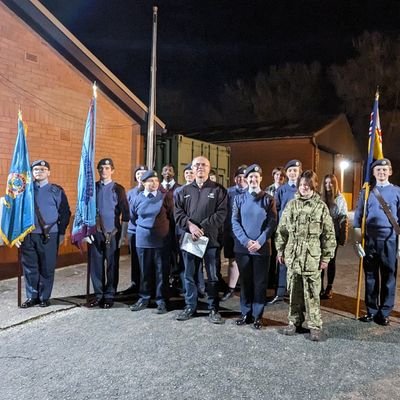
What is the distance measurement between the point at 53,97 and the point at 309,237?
598 centimetres

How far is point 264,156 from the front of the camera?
2066 centimetres

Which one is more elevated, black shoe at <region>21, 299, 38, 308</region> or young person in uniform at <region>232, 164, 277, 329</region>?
young person in uniform at <region>232, 164, 277, 329</region>

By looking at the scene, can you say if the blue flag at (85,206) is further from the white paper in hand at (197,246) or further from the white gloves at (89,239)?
the white paper in hand at (197,246)

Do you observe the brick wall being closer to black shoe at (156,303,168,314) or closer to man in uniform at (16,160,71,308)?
man in uniform at (16,160,71,308)

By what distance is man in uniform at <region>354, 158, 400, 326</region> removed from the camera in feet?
16.9

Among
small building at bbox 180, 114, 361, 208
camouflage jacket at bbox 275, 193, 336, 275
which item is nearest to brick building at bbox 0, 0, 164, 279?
camouflage jacket at bbox 275, 193, 336, 275

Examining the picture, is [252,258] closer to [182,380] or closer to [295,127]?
[182,380]

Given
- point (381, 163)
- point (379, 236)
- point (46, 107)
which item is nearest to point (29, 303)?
point (46, 107)

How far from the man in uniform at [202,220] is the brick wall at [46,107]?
3865 mm

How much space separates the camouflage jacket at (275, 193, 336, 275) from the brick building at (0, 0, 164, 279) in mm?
5172

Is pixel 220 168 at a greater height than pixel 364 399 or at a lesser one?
greater

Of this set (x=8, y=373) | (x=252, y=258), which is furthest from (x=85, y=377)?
(x=252, y=258)

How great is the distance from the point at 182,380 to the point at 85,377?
0.83 m

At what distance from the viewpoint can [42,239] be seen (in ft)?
18.7
